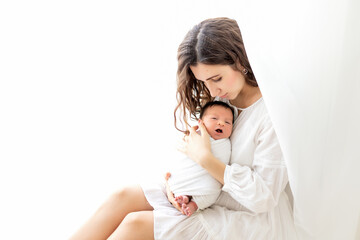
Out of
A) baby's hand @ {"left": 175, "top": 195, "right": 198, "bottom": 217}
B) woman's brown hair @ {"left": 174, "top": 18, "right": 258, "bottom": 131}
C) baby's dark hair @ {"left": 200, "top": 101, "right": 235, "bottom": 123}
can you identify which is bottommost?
baby's hand @ {"left": 175, "top": 195, "right": 198, "bottom": 217}

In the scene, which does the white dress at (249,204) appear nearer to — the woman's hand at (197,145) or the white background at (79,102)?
the woman's hand at (197,145)

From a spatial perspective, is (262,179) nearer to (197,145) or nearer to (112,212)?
(197,145)

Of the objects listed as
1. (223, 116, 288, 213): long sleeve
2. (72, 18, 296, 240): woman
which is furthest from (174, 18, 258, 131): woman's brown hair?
(223, 116, 288, 213): long sleeve

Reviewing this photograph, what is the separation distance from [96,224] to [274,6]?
91 centimetres

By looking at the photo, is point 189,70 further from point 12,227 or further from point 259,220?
point 12,227

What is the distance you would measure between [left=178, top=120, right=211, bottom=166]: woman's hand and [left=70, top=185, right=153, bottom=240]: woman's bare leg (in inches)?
9.3

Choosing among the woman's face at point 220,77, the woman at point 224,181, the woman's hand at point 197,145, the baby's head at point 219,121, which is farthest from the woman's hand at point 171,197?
the woman's face at point 220,77

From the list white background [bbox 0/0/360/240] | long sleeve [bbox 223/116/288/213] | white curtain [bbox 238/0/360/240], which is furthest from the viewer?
white background [bbox 0/0/360/240]

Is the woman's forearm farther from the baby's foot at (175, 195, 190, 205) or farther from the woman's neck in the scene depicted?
the woman's neck

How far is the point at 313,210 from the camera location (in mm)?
1177

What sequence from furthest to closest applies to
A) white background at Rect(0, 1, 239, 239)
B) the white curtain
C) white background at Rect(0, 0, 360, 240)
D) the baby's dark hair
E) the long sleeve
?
1. white background at Rect(0, 1, 239, 239)
2. the baby's dark hair
3. white background at Rect(0, 0, 360, 240)
4. the long sleeve
5. the white curtain

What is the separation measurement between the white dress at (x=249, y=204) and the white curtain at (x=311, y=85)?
9cm

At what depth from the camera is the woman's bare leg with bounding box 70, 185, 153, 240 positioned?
4.31ft

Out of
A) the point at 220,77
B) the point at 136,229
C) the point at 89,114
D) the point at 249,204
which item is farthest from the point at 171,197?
the point at 89,114
